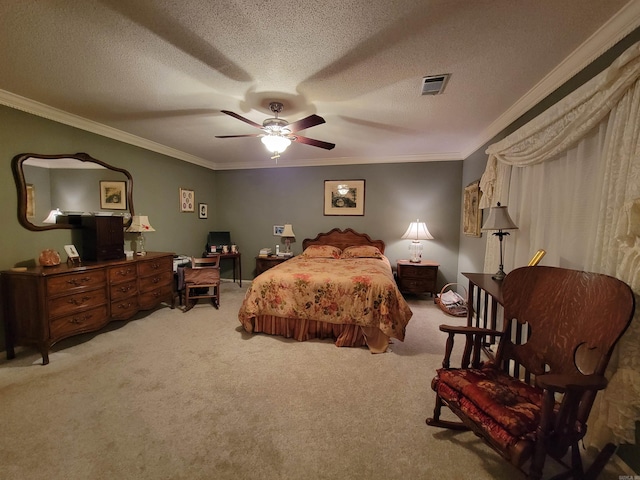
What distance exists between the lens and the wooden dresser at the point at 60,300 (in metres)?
2.41

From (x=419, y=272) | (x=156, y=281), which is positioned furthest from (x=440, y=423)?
(x=156, y=281)

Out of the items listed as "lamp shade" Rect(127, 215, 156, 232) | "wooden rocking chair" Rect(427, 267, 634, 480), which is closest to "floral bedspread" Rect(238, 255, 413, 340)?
"wooden rocking chair" Rect(427, 267, 634, 480)

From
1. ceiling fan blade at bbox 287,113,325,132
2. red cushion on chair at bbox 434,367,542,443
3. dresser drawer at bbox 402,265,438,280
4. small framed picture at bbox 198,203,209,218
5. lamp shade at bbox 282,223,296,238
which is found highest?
ceiling fan blade at bbox 287,113,325,132

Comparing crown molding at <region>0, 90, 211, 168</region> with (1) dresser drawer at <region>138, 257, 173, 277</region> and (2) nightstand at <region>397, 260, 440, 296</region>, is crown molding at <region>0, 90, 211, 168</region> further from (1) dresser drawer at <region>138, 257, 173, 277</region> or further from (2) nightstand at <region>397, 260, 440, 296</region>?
(2) nightstand at <region>397, 260, 440, 296</region>

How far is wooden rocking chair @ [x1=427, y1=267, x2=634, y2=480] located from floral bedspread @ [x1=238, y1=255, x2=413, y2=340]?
3.53ft

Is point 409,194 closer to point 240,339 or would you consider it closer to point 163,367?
point 240,339

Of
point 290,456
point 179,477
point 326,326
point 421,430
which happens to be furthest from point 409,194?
point 179,477

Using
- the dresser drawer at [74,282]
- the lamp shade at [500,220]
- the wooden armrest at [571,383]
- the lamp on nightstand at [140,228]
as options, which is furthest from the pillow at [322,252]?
the wooden armrest at [571,383]

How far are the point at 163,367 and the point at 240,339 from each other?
794mm

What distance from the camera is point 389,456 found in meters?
1.50

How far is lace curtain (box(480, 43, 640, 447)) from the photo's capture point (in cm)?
128

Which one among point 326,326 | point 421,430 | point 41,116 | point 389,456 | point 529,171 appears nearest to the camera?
point 389,456

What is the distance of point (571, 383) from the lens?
106 centimetres

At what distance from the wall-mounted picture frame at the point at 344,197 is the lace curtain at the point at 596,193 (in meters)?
2.70
